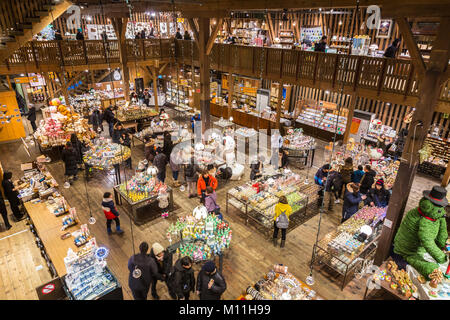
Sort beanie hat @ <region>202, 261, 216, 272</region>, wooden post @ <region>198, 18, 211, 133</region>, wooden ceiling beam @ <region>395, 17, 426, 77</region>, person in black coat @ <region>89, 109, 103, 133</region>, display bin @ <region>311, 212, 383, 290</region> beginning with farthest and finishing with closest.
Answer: person in black coat @ <region>89, 109, 103, 133</region> → wooden post @ <region>198, 18, 211, 133</region> → display bin @ <region>311, 212, 383, 290</region> → wooden ceiling beam @ <region>395, 17, 426, 77</region> → beanie hat @ <region>202, 261, 216, 272</region>

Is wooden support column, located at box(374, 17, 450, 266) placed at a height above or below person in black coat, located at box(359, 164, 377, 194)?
above

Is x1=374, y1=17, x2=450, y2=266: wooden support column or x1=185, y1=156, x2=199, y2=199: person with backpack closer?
x1=374, y1=17, x2=450, y2=266: wooden support column

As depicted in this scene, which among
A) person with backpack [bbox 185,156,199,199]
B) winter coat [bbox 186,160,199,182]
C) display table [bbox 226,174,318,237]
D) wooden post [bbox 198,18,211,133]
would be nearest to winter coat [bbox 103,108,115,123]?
wooden post [bbox 198,18,211,133]

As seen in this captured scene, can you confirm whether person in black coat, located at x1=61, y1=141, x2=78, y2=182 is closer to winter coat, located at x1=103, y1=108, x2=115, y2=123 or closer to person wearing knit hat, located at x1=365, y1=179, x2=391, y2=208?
winter coat, located at x1=103, y1=108, x2=115, y2=123

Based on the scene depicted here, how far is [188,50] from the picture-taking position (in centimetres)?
1611

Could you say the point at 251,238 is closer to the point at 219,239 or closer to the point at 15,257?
the point at 219,239

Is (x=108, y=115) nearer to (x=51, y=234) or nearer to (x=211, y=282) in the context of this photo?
(x=51, y=234)

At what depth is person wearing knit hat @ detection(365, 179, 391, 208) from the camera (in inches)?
294

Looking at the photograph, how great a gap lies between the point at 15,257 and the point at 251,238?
18.2 feet

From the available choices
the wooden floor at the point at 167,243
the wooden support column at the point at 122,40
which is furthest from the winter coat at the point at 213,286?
the wooden support column at the point at 122,40

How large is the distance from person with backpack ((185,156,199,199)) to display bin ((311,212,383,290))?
162 inches

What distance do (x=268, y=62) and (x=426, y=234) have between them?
31.2 feet

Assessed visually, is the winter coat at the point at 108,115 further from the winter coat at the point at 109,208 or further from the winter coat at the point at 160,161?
the winter coat at the point at 109,208

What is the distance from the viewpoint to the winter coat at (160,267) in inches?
196
